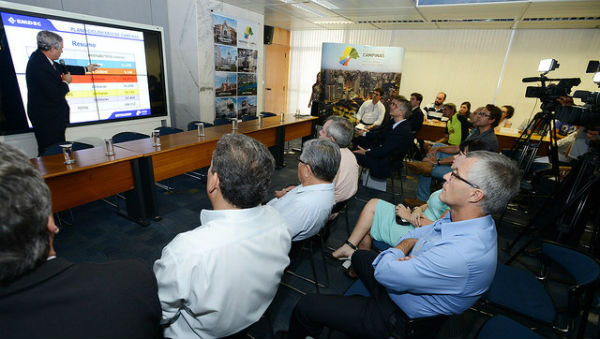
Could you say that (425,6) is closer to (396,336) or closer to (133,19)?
(133,19)

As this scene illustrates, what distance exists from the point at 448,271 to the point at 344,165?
4.39ft

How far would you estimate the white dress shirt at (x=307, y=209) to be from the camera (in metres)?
1.58

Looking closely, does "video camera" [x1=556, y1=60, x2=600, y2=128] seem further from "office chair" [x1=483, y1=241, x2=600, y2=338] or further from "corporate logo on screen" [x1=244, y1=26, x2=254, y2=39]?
"corporate logo on screen" [x1=244, y1=26, x2=254, y2=39]

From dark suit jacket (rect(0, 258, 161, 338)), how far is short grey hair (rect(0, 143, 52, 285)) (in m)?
0.03

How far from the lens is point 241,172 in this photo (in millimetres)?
1025

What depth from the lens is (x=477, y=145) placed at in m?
2.48

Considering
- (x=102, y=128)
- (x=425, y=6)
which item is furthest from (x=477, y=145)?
(x=102, y=128)

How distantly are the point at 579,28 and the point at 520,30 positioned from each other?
3.31 ft

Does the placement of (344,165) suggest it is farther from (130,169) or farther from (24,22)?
(24,22)

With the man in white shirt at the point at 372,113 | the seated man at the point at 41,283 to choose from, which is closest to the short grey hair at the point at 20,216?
the seated man at the point at 41,283

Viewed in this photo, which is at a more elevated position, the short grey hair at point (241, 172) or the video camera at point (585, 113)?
the video camera at point (585, 113)

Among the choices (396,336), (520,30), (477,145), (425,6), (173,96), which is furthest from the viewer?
(520,30)

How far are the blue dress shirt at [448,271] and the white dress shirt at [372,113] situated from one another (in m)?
4.70

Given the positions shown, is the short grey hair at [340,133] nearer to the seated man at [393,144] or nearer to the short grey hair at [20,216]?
the seated man at [393,144]
